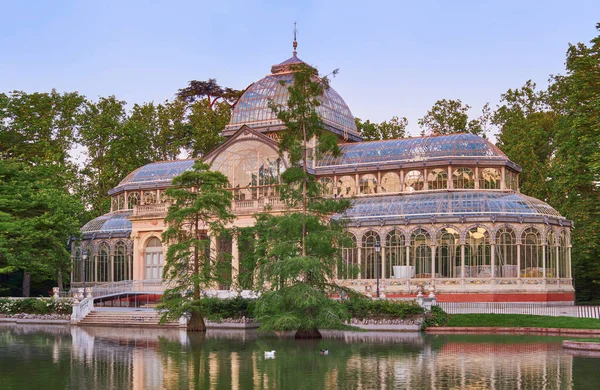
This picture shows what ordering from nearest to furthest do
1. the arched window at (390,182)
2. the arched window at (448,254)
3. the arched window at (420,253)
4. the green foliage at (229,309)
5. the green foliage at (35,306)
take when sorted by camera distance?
the green foliage at (229,309) → the green foliage at (35,306) → the arched window at (448,254) → the arched window at (420,253) → the arched window at (390,182)

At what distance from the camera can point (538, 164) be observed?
74.4 meters

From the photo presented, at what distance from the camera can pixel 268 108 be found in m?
73.6

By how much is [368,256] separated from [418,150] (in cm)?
997

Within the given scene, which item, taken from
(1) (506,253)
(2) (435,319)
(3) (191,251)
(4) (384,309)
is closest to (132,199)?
(3) (191,251)

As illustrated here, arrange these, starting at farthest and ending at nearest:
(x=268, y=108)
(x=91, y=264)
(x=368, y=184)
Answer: (x=91, y=264) → (x=268, y=108) → (x=368, y=184)

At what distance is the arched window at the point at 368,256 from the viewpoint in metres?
61.1

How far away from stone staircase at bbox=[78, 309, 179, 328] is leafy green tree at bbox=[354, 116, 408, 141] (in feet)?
131

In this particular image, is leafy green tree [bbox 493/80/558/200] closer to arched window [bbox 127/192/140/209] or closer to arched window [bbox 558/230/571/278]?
arched window [bbox 558/230/571/278]

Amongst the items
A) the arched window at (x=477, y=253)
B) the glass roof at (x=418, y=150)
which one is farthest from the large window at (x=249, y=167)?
the arched window at (x=477, y=253)

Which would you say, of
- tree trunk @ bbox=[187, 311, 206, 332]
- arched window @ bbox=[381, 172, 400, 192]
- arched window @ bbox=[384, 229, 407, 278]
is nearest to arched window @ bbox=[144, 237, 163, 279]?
arched window @ bbox=[381, 172, 400, 192]

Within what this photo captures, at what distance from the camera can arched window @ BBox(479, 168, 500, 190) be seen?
6384 cm

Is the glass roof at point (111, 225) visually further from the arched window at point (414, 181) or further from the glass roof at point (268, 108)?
the arched window at point (414, 181)

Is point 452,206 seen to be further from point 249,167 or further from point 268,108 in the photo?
point 268,108

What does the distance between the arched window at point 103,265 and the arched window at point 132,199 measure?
529cm
